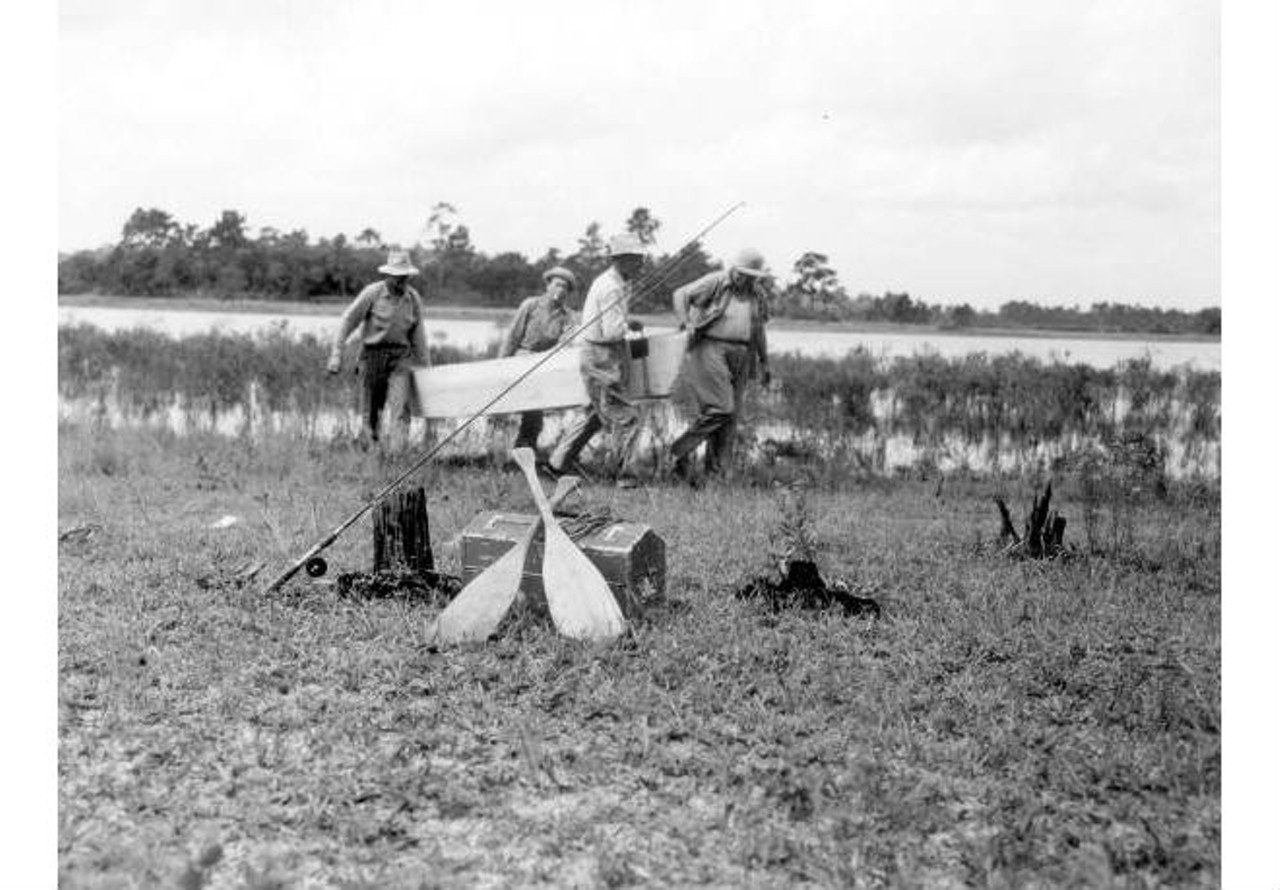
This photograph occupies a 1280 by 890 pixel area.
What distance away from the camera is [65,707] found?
15.3ft

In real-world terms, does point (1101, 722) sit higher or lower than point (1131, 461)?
lower

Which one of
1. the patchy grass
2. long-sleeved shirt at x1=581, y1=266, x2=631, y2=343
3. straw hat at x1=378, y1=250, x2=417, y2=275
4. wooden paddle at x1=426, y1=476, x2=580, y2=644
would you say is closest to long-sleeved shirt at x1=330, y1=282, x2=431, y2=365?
straw hat at x1=378, y1=250, x2=417, y2=275

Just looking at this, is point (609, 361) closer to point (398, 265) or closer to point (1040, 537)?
point (398, 265)

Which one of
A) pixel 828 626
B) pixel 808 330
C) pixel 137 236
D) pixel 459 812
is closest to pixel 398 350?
pixel 828 626

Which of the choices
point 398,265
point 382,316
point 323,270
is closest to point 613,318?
point 398,265

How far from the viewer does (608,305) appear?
891cm

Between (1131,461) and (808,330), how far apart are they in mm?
17639

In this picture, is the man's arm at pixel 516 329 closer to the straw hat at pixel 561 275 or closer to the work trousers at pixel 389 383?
the straw hat at pixel 561 275

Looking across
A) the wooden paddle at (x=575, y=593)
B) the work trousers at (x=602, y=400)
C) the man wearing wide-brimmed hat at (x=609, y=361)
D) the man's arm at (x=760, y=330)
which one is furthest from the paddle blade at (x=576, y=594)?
the man's arm at (x=760, y=330)

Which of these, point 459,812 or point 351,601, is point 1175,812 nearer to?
point 459,812

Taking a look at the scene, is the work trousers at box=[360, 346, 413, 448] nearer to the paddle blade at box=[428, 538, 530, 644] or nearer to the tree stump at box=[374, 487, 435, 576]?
the tree stump at box=[374, 487, 435, 576]

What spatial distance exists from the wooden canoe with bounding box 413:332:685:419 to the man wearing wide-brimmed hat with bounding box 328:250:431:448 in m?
0.40

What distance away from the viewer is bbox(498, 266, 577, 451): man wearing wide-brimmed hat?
10.7 m
